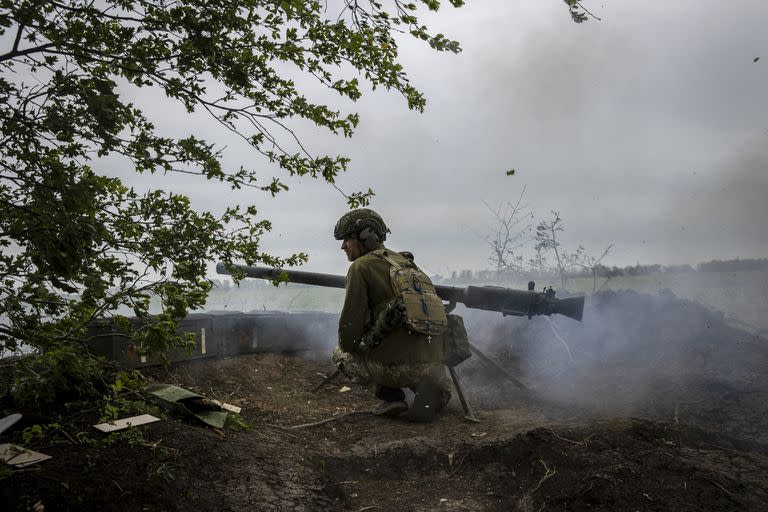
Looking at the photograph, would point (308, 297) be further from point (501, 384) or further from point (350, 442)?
point (350, 442)

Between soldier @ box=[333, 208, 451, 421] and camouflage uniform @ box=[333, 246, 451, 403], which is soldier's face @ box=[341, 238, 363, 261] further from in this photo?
camouflage uniform @ box=[333, 246, 451, 403]

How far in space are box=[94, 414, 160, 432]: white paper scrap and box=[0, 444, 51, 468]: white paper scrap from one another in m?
0.38

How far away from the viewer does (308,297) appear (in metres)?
14.1

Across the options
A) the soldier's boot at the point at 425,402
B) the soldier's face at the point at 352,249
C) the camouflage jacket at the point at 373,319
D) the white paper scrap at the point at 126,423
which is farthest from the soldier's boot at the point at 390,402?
the white paper scrap at the point at 126,423

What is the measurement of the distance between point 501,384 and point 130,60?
19.3 feet

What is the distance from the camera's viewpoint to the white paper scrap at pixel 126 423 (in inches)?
131

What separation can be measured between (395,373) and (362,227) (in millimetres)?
1547

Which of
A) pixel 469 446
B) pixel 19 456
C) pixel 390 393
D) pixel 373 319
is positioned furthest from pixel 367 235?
pixel 19 456

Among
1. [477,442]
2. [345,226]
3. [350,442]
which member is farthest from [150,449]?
[345,226]

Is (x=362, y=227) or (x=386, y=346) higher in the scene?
(x=362, y=227)

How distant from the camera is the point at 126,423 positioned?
3.47 meters

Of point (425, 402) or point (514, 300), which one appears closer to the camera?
point (425, 402)

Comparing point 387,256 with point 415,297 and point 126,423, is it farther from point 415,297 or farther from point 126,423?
point 126,423

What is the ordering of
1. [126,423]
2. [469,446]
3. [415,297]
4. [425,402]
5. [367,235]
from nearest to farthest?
[126,423] → [469,446] → [415,297] → [425,402] → [367,235]
